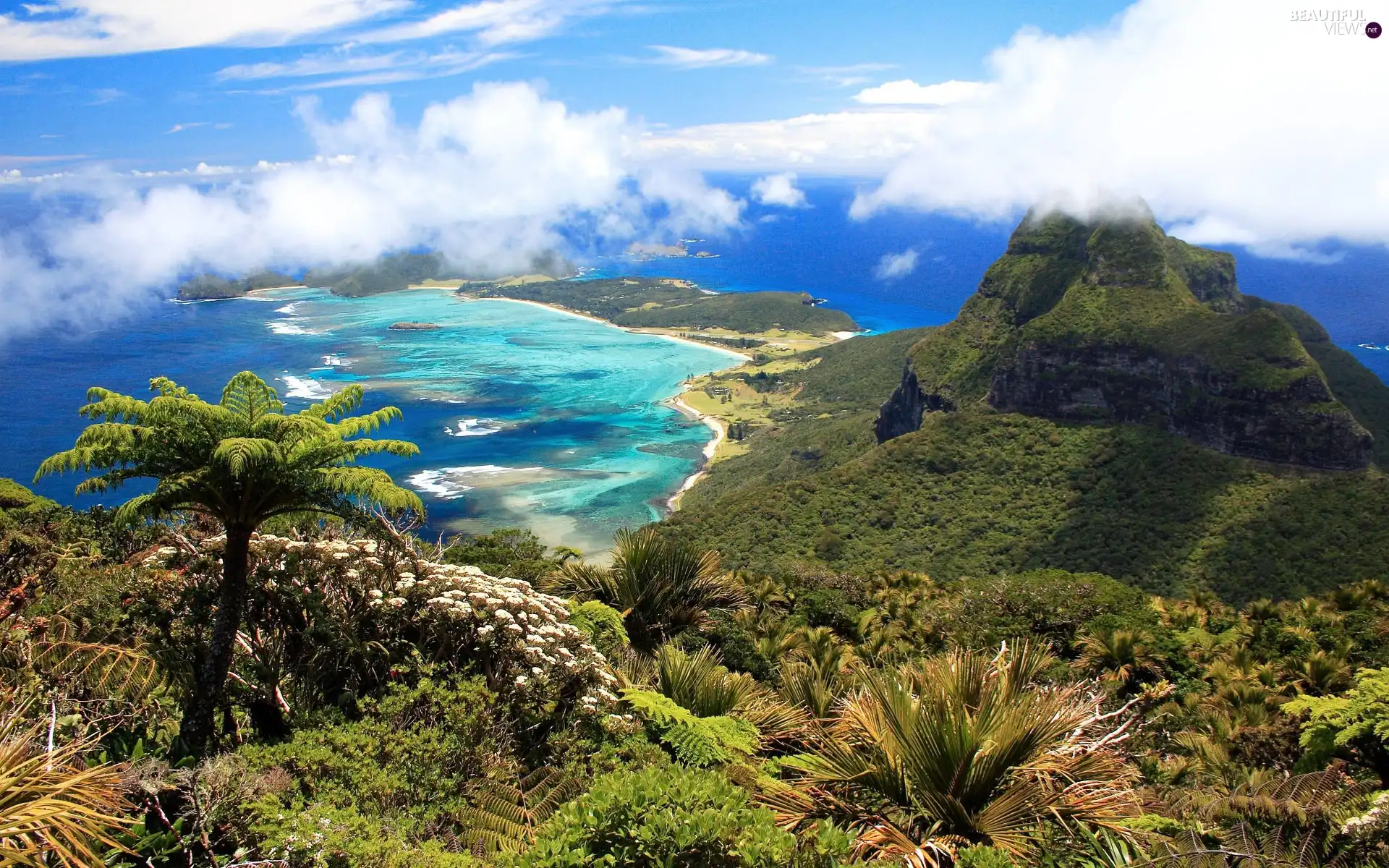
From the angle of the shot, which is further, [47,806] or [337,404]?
[337,404]

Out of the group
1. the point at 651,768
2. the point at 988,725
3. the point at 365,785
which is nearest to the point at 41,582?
the point at 365,785

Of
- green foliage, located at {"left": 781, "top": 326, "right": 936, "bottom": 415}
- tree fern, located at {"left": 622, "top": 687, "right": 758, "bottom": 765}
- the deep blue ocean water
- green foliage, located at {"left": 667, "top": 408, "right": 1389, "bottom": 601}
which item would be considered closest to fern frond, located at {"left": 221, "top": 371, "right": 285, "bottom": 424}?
tree fern, located at {"left": 622, "top": 687, "right": 758, "bottom": 765}

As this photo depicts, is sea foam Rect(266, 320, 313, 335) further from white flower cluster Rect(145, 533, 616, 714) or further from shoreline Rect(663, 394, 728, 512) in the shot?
white flower cluster Rect(145, 533, 616, 714)

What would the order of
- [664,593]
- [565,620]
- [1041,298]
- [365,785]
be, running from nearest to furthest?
[365,785]
[565,620]
[664,593]
[1041,298]

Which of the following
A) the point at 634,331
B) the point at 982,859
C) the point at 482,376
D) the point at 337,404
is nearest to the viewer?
the point at 982,859

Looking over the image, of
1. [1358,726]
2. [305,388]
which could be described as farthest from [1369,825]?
[305,388]

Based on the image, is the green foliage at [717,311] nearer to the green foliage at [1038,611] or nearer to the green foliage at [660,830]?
the green foliage at [1038,611]

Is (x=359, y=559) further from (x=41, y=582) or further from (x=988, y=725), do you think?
(x=988, y=725)

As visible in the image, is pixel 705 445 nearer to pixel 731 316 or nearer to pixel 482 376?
pixel 482 376
